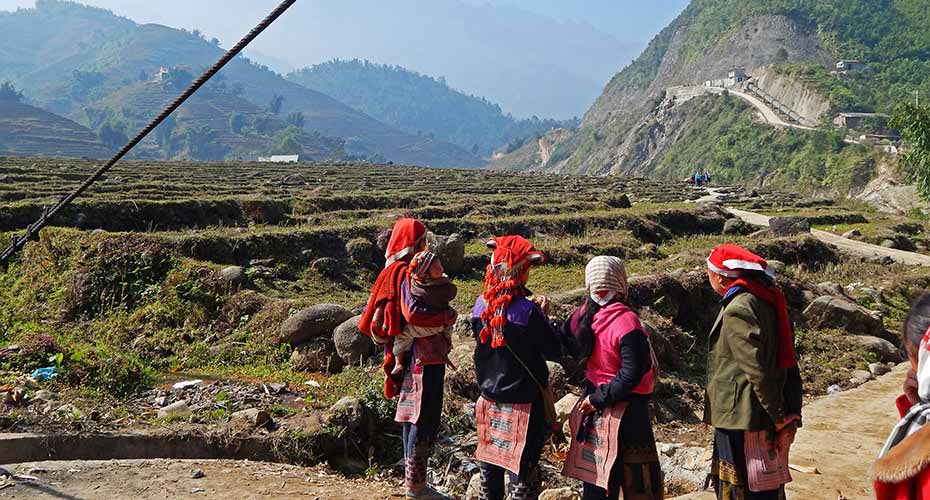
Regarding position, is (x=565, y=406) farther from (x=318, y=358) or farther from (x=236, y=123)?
(x=236, y=123)

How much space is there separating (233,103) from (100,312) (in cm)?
15455

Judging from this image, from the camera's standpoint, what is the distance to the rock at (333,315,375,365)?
7.51 meters

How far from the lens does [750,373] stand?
3.29 meters

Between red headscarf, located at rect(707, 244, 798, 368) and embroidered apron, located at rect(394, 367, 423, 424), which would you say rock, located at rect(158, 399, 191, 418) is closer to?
embroidered apron, located at rect(394, 367, 423, 424)

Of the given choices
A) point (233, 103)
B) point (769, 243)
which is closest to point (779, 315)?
point (769, 243)

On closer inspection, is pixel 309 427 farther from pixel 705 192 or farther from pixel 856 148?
pixel 856 148

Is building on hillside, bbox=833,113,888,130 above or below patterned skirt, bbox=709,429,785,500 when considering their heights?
above

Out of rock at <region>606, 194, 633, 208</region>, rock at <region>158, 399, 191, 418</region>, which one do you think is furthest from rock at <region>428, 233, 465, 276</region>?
rock at <region>606, 194, 633, 208</region>

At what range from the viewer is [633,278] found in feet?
32.2

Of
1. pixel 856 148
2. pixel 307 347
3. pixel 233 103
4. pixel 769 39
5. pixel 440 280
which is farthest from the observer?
pixel 233 103

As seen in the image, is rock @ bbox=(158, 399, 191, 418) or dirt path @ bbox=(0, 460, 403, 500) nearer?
dirt path @ bbox=(0, 460, 403, 500)

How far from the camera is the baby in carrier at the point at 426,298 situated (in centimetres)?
399

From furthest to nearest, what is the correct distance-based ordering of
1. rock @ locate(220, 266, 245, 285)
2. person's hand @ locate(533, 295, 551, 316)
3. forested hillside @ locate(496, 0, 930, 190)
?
forested hillside @ locate(496, 0, 930, 190) → rock @ locate(220, 266, 245, 285) → person's hand @ locate(533, 295, 551, 316)

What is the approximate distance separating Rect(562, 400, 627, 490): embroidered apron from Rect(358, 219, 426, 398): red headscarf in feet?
4.11
